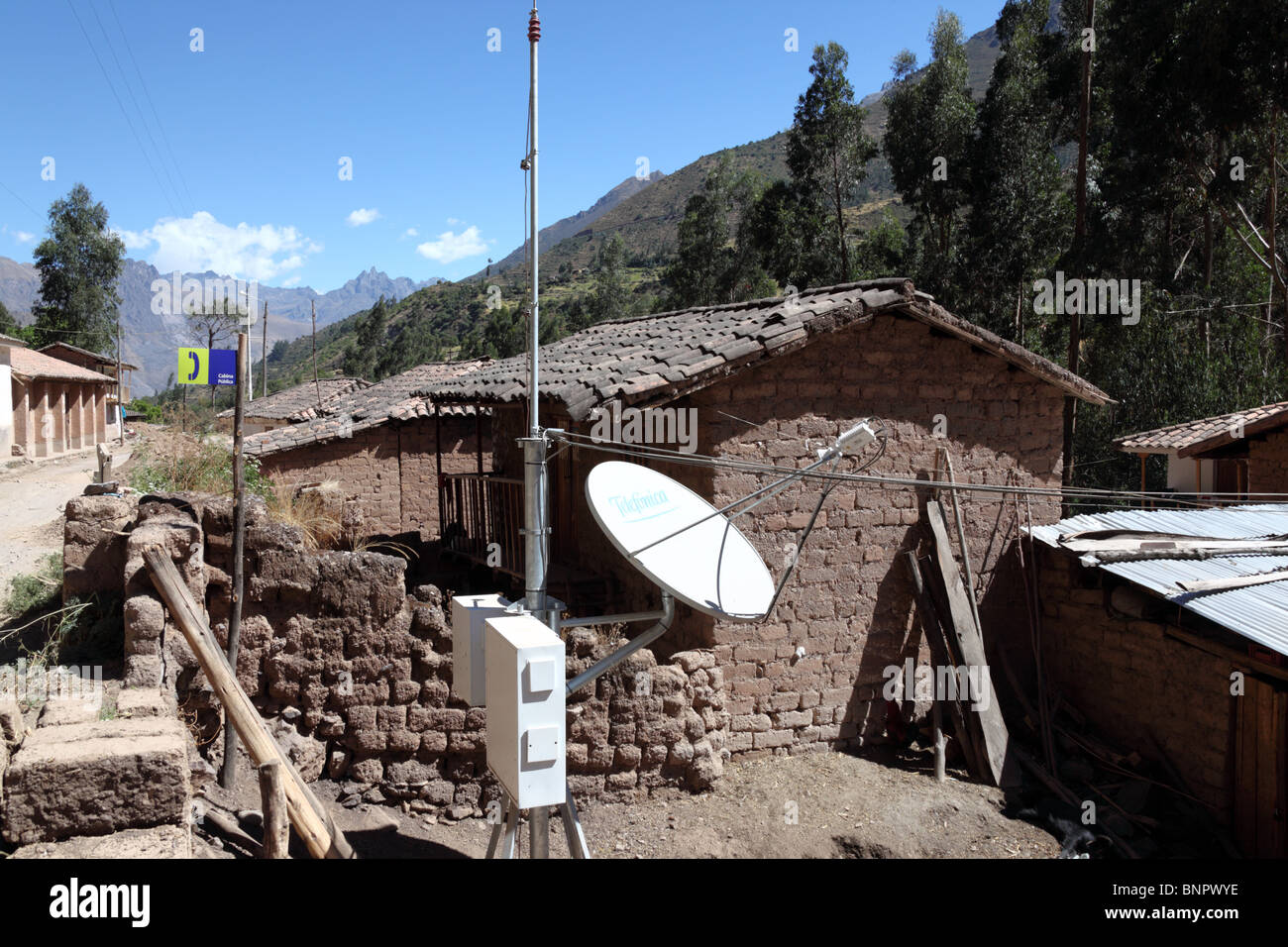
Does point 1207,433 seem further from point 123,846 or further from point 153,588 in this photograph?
point 123,846

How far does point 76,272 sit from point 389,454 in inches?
1490

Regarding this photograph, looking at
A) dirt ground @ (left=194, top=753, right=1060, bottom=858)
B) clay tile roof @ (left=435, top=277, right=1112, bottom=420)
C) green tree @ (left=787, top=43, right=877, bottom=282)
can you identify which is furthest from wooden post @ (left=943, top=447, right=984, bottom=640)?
green tree @ (left=787, top=43, right=877, bottom=282)

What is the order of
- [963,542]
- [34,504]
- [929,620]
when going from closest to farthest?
1. [929,620]
2. [963,542]
3. [34,504]

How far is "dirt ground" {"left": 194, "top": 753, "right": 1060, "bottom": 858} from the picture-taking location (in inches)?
259

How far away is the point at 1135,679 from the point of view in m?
8.70

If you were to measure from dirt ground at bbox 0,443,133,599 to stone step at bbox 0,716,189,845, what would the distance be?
6.60 meters

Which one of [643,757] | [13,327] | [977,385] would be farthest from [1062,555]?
[13,327]

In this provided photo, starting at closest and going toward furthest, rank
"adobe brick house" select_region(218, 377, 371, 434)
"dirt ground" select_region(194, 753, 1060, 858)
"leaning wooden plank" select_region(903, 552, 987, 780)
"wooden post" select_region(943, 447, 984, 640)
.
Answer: "dirt ground" select_region(194, 753, 1060, 858)
"leaning wooden plank" select_region(903, 552, 987, 780)
"wooden post" select_region(943, 447, 984, 640)
"adobe brick house" select_region(218, 377, 371, 434)

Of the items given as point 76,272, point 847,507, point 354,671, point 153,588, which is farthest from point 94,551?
point 76,272

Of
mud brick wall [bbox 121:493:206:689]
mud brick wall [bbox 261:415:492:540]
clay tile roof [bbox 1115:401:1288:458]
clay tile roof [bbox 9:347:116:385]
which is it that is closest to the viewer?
mud brick wall [bbox 121:493:206:689]

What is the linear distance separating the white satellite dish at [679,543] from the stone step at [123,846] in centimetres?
231

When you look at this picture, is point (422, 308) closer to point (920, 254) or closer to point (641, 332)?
point (920, 254)

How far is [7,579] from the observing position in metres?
10.0

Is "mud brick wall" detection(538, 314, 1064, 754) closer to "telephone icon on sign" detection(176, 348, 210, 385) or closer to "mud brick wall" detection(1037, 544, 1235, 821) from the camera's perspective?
"mud brick wall" detection(1037, 544, 1235, 821)
